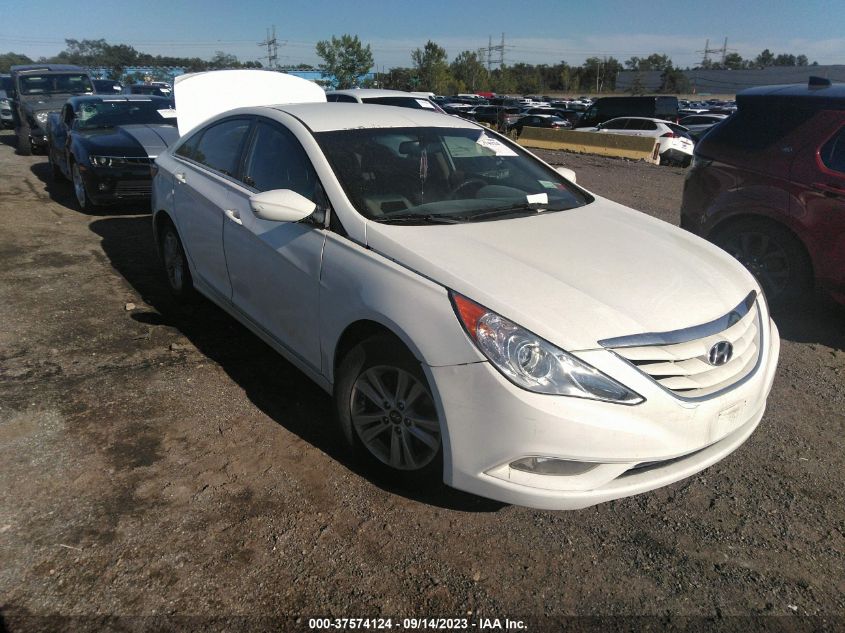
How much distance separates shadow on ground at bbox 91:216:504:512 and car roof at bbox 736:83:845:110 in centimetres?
412

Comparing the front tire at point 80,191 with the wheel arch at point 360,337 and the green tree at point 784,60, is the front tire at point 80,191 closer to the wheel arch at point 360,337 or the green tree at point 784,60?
the wheel arch at point 360,337

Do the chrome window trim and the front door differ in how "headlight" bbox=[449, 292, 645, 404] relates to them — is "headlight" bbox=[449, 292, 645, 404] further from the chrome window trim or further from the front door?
the front door

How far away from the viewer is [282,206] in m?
3.08

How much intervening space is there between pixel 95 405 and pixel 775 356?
3539 mm

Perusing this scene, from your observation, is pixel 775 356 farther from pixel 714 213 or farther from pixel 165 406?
pixel 165 406

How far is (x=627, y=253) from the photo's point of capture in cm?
308

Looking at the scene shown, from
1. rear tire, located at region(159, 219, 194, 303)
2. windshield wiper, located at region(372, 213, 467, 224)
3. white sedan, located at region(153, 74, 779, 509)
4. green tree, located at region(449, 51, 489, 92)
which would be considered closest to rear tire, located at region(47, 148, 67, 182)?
rear tire, located at region(159, 219, 194, 303)

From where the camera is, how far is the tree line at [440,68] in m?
58.0

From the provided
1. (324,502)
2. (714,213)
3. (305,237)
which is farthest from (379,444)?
(714,213)

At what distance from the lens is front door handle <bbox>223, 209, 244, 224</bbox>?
3.81 metres

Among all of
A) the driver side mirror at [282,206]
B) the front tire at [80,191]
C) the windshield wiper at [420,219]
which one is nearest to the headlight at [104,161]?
the front tire at [80,191]

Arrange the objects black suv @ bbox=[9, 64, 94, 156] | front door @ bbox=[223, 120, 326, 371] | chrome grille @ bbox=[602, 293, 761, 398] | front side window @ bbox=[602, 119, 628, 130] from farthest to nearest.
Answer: front side window @ bbox=[602, 119, 628, 130] → black suv @ bbox=[9, 64, 94, 156] → front door @ bbox=[223, 120, 326, 371] → chrome grille @ bbox=[602, 293, 761, 398]

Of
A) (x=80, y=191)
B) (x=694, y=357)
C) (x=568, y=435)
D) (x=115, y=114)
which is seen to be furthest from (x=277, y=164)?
(x=115, y=114)

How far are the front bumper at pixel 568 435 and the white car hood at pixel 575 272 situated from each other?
21 centimetres
